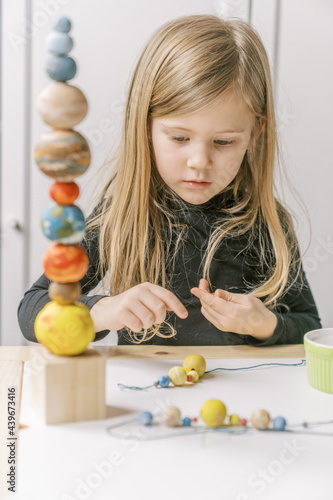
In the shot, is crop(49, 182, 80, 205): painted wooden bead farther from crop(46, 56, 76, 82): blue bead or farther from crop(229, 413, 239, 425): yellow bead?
crop(229, 413, 239, 425): yellow bead

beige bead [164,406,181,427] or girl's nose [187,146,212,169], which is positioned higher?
girl's nose [187,146,212,169]

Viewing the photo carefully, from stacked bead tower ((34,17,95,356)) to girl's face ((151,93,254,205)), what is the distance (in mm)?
369

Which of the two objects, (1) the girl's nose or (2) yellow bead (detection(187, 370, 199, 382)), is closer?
(2) yellow bead (detection(187, 370, 199, 382))

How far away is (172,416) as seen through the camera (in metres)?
0.67

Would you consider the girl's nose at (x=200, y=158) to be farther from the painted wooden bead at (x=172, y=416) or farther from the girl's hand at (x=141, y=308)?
the painted wooden bead at (x=172, y=416)

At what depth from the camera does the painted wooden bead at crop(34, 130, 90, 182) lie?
0.63m

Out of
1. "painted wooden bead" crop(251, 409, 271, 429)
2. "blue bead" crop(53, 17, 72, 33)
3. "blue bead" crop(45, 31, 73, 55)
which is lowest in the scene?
"painted wooden bead" crop(251, 409, 271, 429)

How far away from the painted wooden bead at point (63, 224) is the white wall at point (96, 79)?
1.15 metres

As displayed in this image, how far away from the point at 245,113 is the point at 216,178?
0.12 m

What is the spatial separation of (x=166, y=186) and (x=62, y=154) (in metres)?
0.56

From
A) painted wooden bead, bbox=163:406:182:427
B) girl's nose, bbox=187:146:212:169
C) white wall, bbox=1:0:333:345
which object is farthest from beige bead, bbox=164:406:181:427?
white wall, bbox=1:0:333:345

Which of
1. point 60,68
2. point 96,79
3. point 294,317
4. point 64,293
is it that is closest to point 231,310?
point 294,317

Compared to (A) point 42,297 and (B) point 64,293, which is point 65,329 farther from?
(A) point 42,297

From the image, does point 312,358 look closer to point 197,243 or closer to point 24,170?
point 197,243
